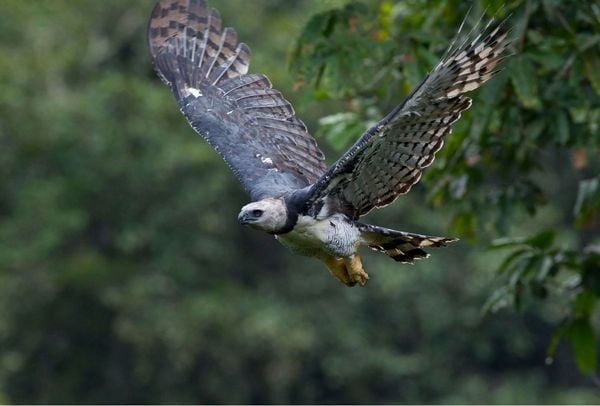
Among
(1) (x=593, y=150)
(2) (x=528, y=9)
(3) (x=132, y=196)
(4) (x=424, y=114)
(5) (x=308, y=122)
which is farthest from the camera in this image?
(3) (x=132, y=196)

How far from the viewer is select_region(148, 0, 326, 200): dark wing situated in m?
7.17

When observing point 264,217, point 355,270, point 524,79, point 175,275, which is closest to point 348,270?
point 355,270

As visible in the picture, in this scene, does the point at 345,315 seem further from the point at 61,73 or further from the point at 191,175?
the point at 61,73

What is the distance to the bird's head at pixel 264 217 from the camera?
247 inches

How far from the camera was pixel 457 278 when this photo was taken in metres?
26.5

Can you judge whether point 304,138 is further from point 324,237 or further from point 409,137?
point 409,137

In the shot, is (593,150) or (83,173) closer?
(593,150)

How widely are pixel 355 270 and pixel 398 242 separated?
Result: 24 cm

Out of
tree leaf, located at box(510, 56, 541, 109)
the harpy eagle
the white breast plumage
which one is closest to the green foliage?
tree leaf, located at box(510, 56, 541, 109)

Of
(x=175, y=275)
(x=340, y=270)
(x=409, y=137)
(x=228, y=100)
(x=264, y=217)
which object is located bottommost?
(x=175, y=275)

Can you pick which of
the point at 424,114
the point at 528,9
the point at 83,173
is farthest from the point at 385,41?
the point at 83,173

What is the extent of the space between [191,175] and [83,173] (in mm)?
1895

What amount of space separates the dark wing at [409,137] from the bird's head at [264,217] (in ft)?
0.44

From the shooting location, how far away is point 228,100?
7664 millimetres
